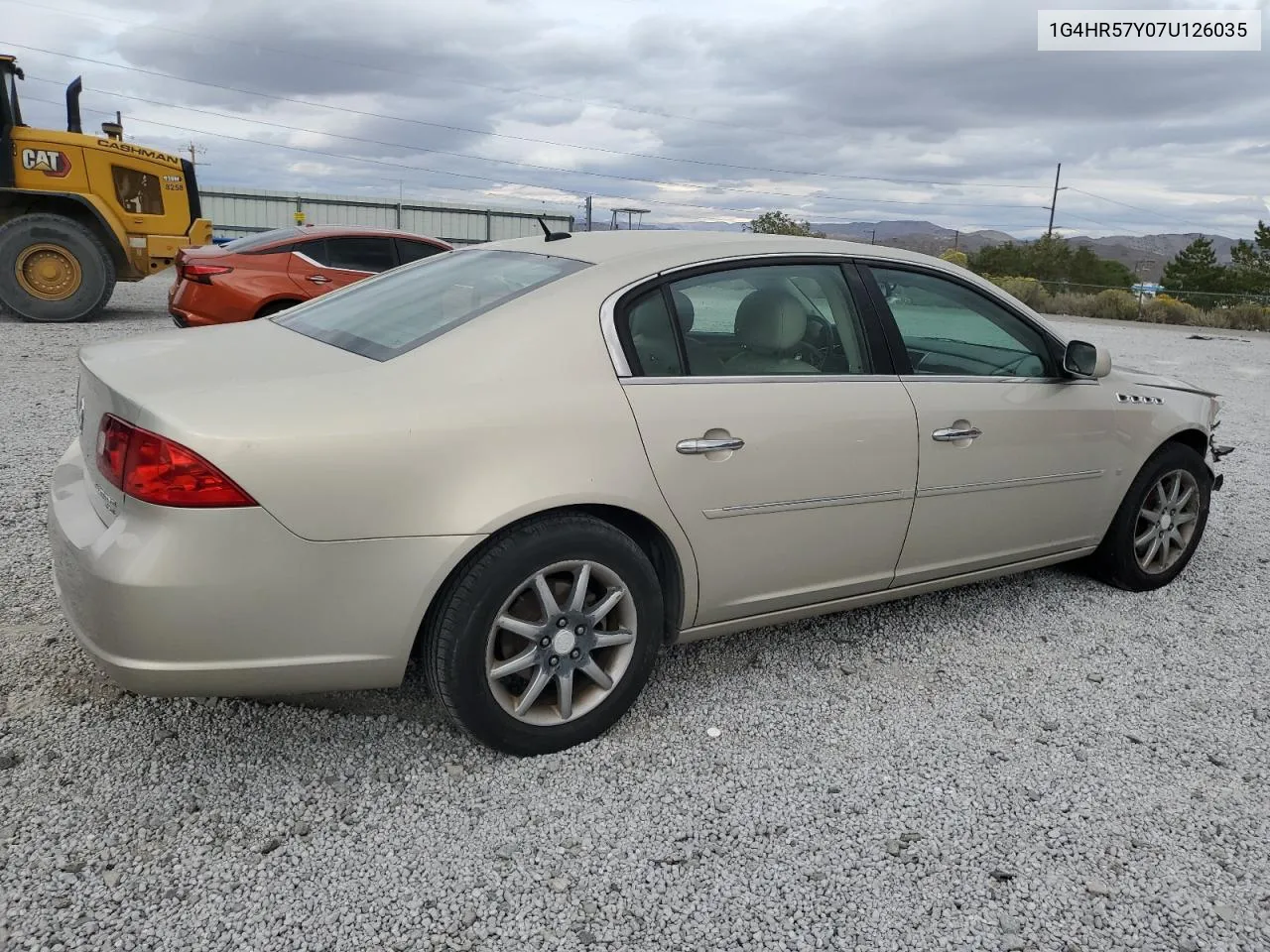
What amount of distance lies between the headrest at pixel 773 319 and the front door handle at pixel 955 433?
0.60m

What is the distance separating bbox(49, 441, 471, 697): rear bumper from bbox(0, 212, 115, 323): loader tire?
10.8 m

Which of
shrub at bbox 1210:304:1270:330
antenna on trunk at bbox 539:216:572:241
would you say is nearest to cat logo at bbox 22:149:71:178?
antenna on trunk at bbox 539:216:572:241

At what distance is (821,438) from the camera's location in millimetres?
3121

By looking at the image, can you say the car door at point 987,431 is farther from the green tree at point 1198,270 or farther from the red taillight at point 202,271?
the green tree at point 1198,270

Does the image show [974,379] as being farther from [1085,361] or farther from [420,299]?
[420,299]

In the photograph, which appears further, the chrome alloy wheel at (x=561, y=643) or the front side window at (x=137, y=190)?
the front side window at (x=137, y=190)

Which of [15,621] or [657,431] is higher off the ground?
[657,431]

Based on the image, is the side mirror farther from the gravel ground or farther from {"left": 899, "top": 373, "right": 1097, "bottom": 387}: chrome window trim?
the gravel ground

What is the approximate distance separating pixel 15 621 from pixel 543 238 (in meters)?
2.32

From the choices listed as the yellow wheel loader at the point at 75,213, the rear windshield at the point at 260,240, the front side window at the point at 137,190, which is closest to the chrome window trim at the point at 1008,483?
the rear windshield at the point at 260,240

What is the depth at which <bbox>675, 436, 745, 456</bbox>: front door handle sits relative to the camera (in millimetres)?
2859

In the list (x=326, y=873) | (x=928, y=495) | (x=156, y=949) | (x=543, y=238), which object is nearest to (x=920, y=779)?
(x=928, y=495)

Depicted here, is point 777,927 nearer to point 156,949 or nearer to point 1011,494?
point 156,949

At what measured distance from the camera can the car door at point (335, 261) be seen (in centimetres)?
957
